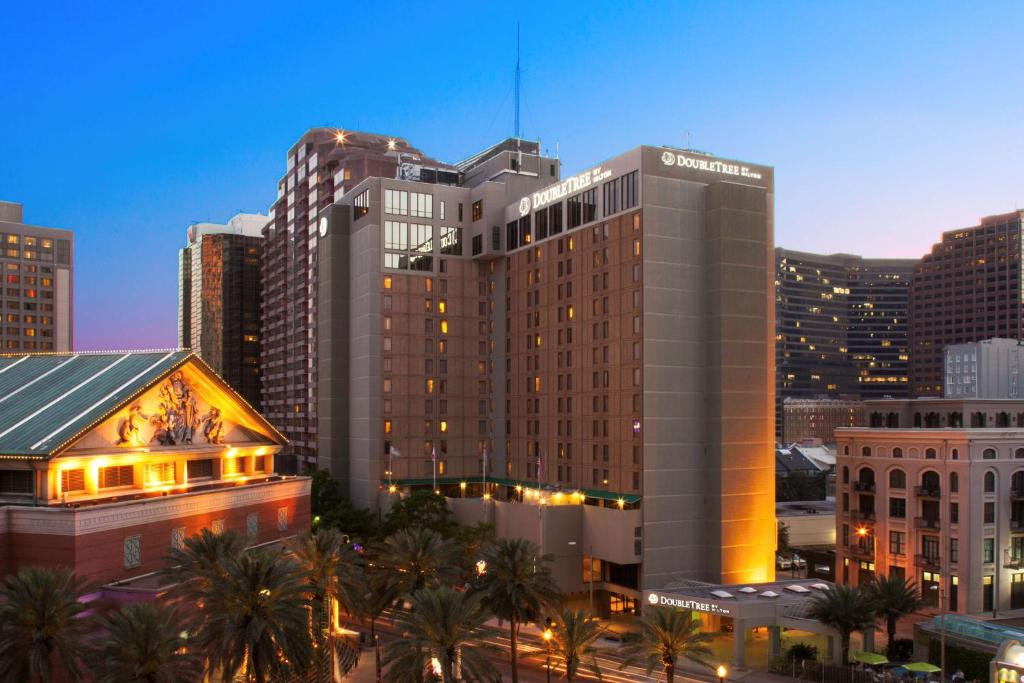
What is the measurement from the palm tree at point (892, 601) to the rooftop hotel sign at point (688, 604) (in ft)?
37.0

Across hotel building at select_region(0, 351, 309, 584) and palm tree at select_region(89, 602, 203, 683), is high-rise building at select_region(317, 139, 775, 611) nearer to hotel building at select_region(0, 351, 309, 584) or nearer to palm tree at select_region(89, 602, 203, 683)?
hotel building at select_region(0, 351, 309, 584)

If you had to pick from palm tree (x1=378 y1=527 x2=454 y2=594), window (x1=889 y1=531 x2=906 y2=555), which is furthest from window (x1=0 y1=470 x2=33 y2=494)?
window (x1=889 y1=531 x2=906 y2=555)

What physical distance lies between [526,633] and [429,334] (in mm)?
52356

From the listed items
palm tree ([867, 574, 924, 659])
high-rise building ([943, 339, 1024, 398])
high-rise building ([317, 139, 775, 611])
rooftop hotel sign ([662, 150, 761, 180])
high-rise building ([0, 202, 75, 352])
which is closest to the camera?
palm tree ([867, 574, 924, 659])

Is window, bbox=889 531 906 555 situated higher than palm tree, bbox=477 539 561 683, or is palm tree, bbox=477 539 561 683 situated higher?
palm tree, bbox=477 539 561 683

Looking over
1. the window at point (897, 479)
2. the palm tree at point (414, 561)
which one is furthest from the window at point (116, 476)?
the window at point (897, 479)

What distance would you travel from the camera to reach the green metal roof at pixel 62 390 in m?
62.2

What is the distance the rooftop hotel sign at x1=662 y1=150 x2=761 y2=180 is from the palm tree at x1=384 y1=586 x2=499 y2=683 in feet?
199

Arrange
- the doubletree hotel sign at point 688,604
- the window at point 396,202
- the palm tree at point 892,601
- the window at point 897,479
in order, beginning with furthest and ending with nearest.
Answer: the window at point 396,202, the window at point 897,479, the doubletree hotel sign at point 688,604, the palm tree at point 892,601

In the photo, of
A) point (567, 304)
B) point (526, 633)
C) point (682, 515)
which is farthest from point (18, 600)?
point (567, 304)

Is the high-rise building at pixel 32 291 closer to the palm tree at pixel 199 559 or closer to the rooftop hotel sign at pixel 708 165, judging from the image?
the rooftop hotel sign at pixel 708 165

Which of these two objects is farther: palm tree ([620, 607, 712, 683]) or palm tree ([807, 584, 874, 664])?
palm tree ([807, 584, 874, 664])

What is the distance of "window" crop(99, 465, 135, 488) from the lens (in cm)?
6563

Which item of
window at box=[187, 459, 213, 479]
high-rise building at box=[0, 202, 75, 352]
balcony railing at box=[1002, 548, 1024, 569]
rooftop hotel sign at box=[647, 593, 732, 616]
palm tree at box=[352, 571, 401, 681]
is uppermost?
high-rise building at box=[0, 202, 75, 352]
